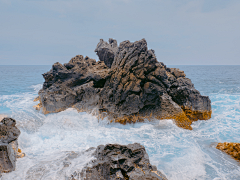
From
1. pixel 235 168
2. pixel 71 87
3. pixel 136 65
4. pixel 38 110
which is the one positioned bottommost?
pixel 235 168

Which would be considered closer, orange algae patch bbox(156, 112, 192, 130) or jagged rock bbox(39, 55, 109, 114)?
orange algae patch bbox(156, 112, 192, 130)

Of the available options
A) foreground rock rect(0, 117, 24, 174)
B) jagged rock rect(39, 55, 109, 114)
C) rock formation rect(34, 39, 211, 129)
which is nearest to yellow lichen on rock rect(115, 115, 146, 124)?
rock formation rect(34, 39, 211, 129)

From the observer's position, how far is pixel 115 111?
1350 centimetres

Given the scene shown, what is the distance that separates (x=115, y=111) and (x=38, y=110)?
872 centimetres

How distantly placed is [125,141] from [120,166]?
195 inches

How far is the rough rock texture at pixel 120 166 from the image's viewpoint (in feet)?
18.7

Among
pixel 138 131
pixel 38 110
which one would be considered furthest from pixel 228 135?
pixel 38 110

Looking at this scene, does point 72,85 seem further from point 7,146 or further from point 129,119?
point 7,146

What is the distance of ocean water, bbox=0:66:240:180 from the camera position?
698 centimetres

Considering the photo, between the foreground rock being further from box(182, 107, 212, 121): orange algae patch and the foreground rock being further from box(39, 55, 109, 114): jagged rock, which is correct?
box(182, 107, 212, 121): orange algae patch

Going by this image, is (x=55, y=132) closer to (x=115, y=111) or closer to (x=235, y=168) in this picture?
(x=115, y=111)

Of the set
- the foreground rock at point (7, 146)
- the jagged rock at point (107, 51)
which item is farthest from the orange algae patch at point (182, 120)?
the foreground rock at point (7, 146)

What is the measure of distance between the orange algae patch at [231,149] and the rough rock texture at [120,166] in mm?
6193

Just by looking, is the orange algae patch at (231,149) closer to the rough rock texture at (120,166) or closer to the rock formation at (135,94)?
the rock formation at (135,94)
